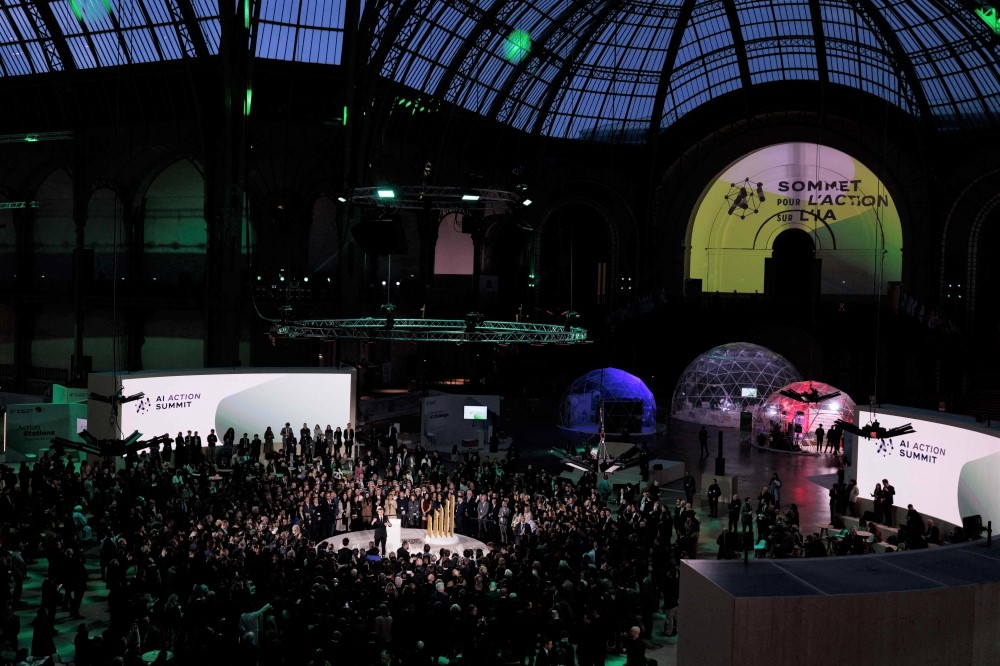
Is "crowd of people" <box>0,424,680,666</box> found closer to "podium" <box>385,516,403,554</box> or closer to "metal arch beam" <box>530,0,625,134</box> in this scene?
"podium" <box>385,516,403,554</box>

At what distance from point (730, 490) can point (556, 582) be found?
38.3 feet

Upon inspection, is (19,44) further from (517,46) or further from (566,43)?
(566,43)

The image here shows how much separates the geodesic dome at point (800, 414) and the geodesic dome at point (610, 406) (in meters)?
4.43

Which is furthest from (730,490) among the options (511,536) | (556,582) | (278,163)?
(278,163)

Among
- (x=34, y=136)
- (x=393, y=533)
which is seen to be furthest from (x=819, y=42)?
(x=34, y=136)

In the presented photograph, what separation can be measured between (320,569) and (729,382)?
28624 mm

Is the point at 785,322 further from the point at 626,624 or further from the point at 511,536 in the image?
the point at 626,624

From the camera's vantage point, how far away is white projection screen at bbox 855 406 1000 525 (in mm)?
20125

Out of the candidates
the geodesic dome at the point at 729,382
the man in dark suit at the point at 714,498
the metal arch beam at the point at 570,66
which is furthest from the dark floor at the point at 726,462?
the metal arch beam at the point at 570,66

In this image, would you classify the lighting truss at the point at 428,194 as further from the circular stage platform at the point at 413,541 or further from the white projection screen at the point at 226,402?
the circular stage platform at the point at 413,541

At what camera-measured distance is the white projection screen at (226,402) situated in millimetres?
26625

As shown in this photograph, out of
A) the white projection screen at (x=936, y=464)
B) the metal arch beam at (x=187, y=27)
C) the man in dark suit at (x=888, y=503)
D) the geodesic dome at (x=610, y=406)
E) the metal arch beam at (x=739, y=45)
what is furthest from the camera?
the metal arch beam at (x=739, y=45)

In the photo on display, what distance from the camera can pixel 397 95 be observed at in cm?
4066

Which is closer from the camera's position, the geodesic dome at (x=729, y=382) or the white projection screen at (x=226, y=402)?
the white projection screen at (x=226, y=402)
